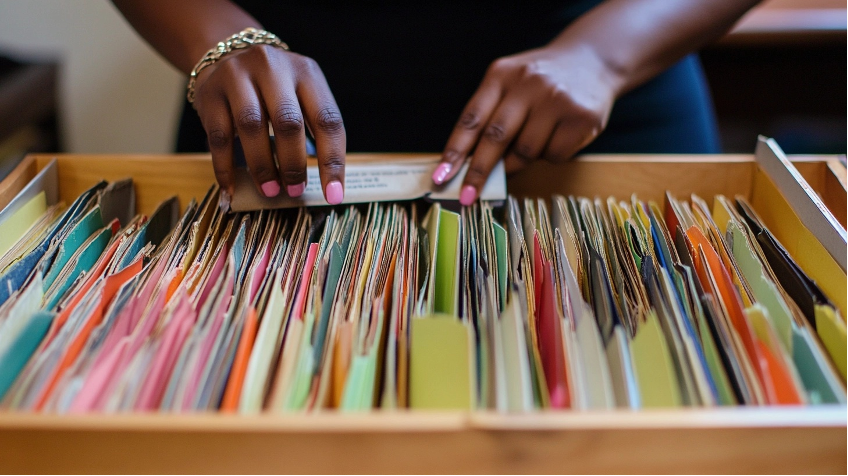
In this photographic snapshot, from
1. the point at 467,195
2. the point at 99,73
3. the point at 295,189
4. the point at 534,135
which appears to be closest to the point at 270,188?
the point at 295,189

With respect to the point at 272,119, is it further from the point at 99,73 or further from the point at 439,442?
the point at 99,73

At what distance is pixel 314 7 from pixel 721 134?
1.94 metres

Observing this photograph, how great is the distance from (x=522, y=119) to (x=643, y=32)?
258 mm

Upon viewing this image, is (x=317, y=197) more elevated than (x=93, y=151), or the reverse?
(x=317, y=197)

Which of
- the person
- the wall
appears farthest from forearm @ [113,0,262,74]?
the wall

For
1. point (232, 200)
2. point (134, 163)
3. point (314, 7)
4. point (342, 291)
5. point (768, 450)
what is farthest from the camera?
point (314, 7)

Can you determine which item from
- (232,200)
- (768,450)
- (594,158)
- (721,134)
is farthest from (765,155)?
(721,134)

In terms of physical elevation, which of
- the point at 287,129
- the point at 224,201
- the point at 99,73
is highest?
the point at 287,129

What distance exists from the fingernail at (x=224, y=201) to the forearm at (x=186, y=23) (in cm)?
24

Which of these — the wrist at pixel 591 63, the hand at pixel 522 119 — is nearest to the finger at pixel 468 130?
the hand at pixel 522 119

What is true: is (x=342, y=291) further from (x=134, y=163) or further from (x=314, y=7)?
(x=314, y=7)

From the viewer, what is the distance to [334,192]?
69cm

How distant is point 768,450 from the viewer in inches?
16.9

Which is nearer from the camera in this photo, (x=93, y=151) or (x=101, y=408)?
(x=101, y=408)
